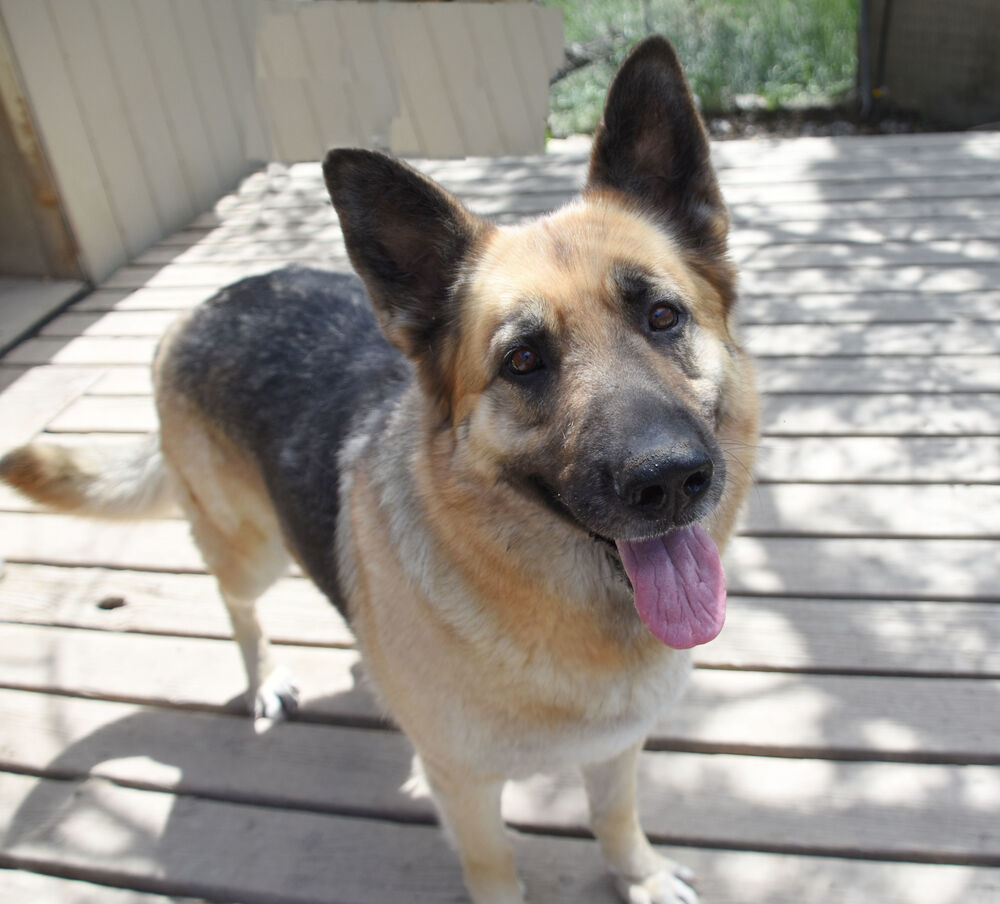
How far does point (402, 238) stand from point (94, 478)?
1428 millimetres

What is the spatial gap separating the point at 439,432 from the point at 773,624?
57.7 inches

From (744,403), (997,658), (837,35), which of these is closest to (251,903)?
(744,403)

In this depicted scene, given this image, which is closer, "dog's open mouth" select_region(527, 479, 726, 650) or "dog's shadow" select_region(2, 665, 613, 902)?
"dog's open mouth" select_region(527, 479, 726, 650)

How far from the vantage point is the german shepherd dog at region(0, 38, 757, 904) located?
165 centimetres

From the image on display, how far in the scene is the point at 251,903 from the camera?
213cm

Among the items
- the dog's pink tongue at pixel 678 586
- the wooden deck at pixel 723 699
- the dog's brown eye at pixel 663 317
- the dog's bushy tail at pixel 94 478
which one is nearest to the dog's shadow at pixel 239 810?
the wooden deck at pixel 723 699

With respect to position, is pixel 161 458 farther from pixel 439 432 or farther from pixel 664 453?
pixel 664 453

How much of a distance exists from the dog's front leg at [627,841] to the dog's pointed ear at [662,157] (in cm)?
132

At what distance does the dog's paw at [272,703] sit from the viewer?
8.52 ft

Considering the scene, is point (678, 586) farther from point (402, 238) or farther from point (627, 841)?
point (402, 238)

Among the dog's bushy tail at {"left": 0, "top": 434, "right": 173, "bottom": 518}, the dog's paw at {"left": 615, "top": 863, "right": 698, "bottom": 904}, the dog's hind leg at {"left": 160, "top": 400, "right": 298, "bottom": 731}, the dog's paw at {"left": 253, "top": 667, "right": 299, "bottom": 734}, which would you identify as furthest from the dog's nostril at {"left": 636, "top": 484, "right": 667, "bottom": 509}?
the dog's bushy tail at {"left": 0, "top": 434, "right": 173, "bottom": 518}

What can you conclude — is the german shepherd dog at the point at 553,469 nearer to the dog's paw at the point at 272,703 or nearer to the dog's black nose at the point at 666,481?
the dog's black nose at the point at 666,481

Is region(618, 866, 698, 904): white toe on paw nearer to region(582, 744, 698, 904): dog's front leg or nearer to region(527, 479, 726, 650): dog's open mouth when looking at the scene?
region(582, 744, 698, 904): dog's front leg

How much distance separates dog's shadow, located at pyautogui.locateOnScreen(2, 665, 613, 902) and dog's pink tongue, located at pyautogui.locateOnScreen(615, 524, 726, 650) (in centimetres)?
91
